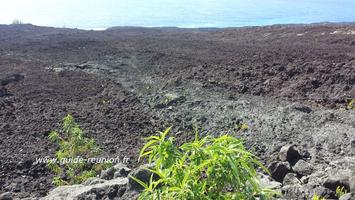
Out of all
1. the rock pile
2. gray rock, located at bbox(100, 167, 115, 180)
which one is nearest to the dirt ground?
the rock pile

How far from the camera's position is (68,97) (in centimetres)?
1250

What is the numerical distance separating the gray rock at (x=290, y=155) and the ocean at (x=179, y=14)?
92.4ft

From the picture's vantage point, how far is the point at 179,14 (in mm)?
39000

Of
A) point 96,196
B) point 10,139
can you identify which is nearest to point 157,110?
point 10,139

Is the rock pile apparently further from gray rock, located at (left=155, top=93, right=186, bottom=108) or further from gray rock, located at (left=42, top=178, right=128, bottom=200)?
gray rock, located at (left=155, top=93, right=186, bottom=108)

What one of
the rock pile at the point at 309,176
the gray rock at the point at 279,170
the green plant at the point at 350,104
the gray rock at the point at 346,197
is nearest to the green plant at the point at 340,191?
the rock pile at the point at 309,176

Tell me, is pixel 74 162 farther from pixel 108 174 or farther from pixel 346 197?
pixel 346 197

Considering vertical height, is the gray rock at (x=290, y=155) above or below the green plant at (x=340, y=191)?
below

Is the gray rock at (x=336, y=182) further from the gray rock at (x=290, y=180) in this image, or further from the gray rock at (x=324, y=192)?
the gray rock at (x=290, y=180)

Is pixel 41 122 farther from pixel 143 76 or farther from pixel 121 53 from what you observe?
pixel 121 53

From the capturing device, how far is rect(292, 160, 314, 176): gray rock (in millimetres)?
6293

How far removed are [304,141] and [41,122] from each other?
546cm

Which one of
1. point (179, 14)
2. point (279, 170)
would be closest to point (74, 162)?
point (279, 170)

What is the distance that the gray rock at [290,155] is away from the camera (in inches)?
275
